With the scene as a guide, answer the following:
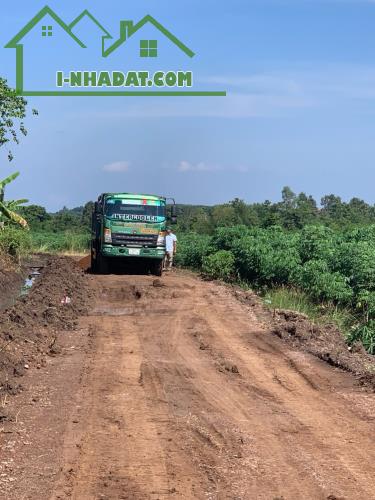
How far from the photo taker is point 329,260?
19.4 metres

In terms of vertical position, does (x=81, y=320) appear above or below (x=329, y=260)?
below

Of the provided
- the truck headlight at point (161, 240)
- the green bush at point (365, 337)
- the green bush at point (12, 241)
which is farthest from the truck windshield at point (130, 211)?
the green bush at point (365, 337)

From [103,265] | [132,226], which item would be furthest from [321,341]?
[103,265]

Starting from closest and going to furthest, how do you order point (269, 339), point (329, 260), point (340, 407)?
point (340, 407)
point (269, 339)
point (329, 260)

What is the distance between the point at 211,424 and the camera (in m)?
7.30

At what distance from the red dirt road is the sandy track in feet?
0.05

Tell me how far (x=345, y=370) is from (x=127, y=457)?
526 cm

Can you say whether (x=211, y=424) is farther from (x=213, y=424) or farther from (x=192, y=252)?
(x=192, y=252)

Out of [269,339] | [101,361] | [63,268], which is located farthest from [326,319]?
[63,268]

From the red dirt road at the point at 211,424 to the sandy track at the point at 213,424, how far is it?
0.5 inches

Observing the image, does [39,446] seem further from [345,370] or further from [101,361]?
[345,370]

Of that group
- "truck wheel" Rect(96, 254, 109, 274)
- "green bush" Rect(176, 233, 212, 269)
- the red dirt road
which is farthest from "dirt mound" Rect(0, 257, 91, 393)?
"green bush" Rect(176, 233, 212, 269)

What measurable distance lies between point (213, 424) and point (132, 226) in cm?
1649

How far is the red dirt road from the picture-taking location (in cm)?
561
